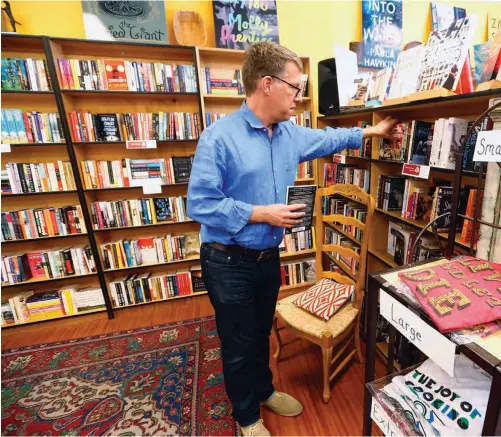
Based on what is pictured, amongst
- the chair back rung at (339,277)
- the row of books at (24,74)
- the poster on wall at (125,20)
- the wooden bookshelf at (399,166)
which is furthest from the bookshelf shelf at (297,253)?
the row of books at (24,74)

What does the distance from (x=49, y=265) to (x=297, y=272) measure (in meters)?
2.26

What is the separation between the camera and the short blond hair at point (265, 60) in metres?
1.05

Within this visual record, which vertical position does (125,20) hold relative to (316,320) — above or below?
above

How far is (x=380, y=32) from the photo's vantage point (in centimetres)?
258

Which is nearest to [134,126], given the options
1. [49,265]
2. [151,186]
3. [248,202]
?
[151,186]

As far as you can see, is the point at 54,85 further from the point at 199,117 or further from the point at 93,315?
the point at 93,315

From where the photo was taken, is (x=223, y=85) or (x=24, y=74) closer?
(x=24, y=74)

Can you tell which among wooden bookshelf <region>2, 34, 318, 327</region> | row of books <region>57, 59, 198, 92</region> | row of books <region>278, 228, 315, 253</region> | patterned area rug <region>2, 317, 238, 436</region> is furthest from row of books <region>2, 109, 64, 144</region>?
row of books <region>278, 228, 315, 253</region>

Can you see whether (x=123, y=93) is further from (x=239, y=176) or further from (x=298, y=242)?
(x=298, y=242)

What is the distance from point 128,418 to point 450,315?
5.63 ft

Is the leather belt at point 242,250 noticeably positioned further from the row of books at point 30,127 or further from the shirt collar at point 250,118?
the row of books at point 30,127

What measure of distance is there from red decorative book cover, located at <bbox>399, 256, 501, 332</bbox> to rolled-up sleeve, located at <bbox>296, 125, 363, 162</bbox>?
841mm

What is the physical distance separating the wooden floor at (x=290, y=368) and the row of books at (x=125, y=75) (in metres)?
1.96

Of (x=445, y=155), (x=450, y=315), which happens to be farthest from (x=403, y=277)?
(x=445, y=155)
